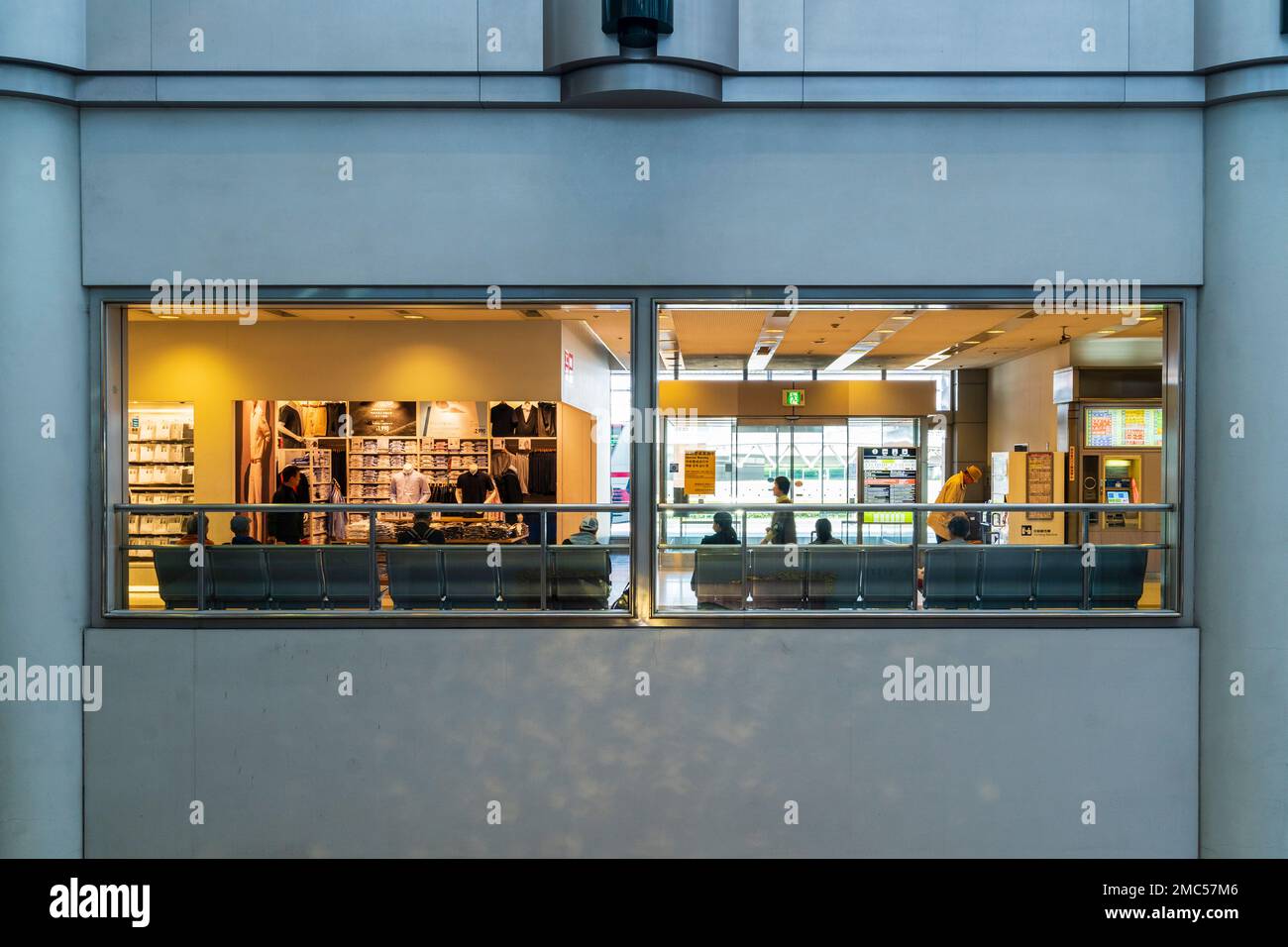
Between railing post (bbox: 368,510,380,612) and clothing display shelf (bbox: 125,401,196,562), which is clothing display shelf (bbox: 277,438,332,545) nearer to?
clothing display shelf (bbox: 125,401,196,562)

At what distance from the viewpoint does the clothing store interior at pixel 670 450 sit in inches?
191

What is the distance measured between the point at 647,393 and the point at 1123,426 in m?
7.07

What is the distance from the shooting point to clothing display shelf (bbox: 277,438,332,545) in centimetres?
896

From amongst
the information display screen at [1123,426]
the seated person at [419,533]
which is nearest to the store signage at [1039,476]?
the information display screen at [1123,426]

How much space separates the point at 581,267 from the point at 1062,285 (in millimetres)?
2771

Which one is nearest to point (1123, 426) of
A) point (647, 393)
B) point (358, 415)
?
point (647, 393)

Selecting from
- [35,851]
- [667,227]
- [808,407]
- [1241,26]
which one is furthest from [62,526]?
[808,407]

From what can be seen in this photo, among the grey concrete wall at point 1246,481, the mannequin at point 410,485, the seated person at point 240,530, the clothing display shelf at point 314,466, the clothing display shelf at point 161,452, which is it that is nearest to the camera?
the grey concrete wall at point 1246,481

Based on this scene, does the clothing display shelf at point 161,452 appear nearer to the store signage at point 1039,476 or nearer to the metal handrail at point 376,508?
the metal handrail at point 376,508

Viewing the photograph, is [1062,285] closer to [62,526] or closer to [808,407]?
[62,526]

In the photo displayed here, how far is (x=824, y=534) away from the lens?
537 cm

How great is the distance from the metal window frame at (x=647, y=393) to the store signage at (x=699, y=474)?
123 centimetres

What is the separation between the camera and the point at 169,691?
4688 mm

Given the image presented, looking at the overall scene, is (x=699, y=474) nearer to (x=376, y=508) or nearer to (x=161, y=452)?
(x=376, y=508)
